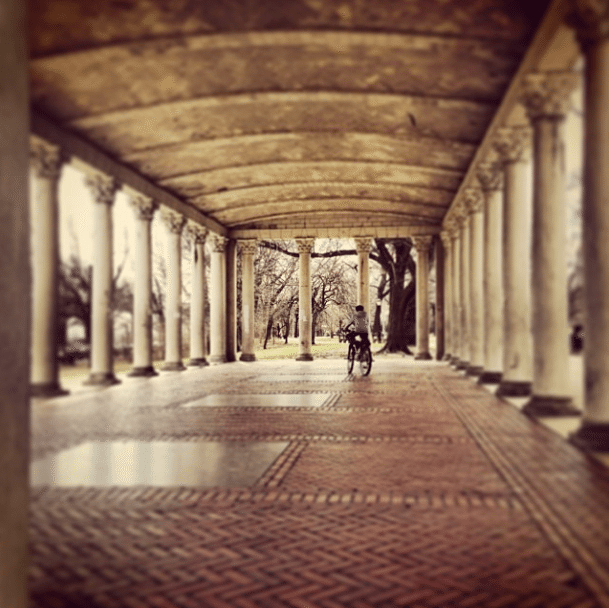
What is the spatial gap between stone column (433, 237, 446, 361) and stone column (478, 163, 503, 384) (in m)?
11.8

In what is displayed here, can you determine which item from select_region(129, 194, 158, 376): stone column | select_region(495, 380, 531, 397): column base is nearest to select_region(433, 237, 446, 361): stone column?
select_region(495, 380, 531, 397): column base

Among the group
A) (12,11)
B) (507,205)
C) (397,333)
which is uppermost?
(507,205)

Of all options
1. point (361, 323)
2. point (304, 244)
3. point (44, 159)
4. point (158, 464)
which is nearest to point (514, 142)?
point (361, 323)

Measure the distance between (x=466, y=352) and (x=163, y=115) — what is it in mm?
18576

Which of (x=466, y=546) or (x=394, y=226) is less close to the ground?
(x=394, y=226)

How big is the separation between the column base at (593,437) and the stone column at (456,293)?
539 inches

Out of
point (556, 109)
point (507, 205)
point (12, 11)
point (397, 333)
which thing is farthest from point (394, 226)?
point (12, 11)

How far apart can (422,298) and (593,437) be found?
811 inches

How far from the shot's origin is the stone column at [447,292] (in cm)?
2509

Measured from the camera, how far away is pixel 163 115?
2645mm

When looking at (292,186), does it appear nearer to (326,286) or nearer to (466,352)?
(466,352)

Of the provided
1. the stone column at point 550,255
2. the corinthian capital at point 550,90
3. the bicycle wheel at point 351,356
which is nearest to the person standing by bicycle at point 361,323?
the bicycle wheel at point 351,356

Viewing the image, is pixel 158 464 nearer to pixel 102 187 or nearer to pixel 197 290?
pixel 102 187

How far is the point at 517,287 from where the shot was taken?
12.4 m
